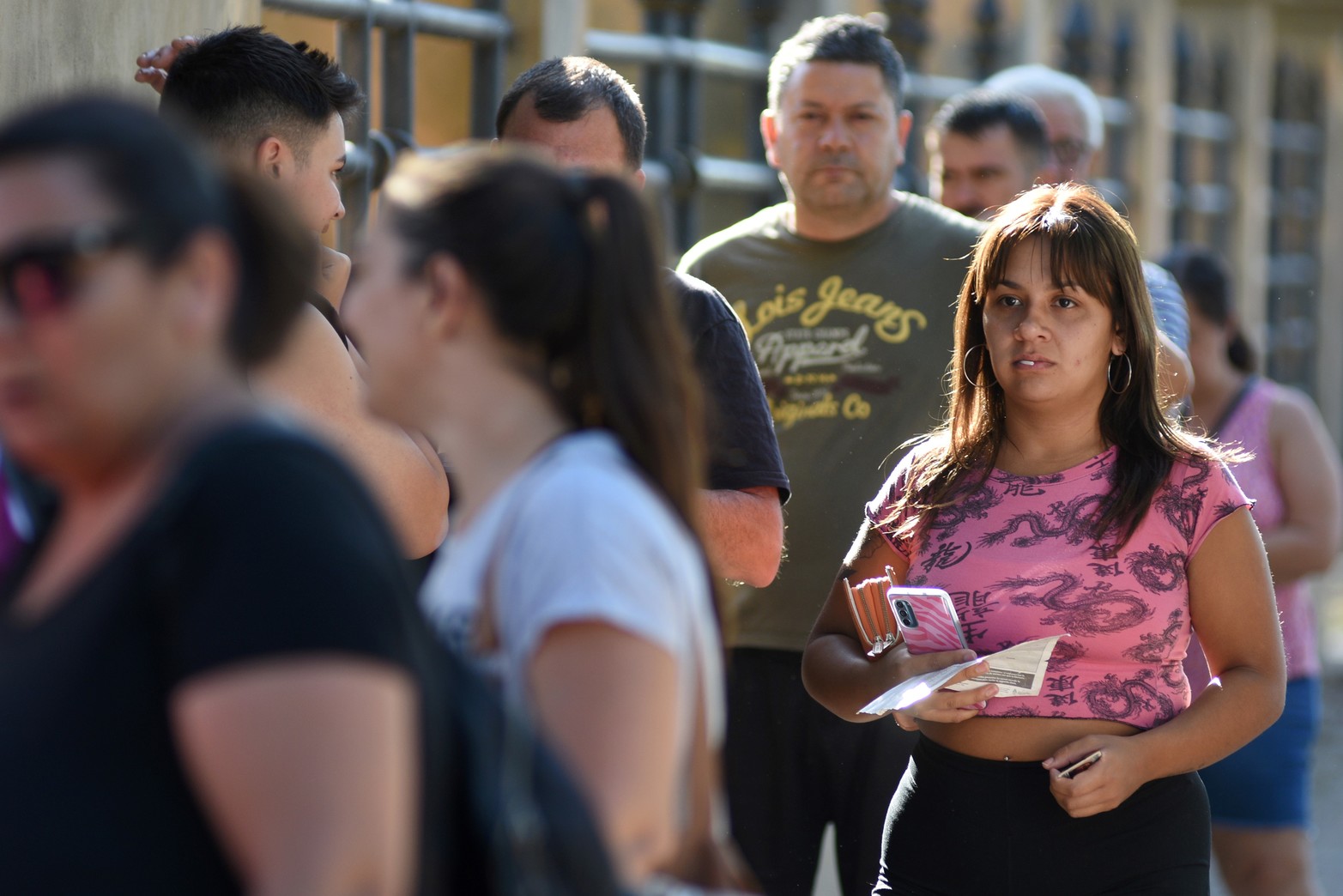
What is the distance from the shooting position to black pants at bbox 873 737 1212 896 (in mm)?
2760

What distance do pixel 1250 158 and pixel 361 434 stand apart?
10.7 meters

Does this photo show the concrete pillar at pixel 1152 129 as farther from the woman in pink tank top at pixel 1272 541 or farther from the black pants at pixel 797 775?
the black pants at pixel 797 775

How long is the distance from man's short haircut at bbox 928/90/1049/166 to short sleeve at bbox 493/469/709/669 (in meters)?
3.50

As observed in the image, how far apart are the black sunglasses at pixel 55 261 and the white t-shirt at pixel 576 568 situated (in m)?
0.45

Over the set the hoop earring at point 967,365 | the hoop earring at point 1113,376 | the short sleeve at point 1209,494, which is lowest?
the short sleeve at point 1209,494

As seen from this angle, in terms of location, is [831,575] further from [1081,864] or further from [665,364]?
[665,364]

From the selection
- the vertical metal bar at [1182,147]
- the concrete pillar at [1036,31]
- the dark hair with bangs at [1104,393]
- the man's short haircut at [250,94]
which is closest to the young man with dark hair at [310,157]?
the man's short haircut at [250,94]

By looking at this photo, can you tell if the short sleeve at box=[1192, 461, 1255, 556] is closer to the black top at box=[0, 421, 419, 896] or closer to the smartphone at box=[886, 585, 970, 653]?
the smartphone at box=[886, 585, 970, 653]

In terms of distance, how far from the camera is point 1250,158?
478 inches

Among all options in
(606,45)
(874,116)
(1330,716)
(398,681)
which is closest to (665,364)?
(398,681)

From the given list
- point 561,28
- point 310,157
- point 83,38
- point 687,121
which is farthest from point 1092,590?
point 687,121

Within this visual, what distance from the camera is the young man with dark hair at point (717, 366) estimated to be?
2.99 metres

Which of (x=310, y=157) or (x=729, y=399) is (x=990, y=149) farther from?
Result: (x=310, y=157)

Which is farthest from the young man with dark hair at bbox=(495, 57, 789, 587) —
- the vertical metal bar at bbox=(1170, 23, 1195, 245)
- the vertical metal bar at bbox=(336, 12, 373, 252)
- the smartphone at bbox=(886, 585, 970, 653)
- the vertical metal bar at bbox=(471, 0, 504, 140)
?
the vertical metal bar at bbox=(1170, 23, 1195, 245)
